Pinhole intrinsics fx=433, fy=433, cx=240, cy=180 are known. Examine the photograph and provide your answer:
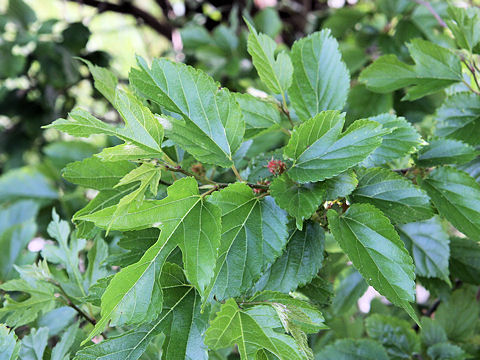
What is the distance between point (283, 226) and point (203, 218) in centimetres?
6

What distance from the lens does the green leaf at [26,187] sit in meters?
0.83

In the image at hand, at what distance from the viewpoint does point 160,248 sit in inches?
10.4

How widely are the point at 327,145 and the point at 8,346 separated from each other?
26 cm

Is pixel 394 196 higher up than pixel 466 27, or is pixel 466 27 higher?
pixel 466 27

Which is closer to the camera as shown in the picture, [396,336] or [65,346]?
[65,346]

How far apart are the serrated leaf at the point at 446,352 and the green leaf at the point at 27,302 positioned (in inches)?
16.1

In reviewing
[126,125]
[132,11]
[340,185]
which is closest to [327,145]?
[340,185]

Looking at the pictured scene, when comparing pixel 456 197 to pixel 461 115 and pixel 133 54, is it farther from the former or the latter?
pixel 133 54

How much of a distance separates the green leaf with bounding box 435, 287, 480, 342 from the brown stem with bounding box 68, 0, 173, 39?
38.0 inches

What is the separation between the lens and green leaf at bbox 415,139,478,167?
1.17ft

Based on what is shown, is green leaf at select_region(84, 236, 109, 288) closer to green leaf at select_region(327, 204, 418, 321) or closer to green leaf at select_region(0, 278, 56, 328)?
green leaf at select_region(0, 278, 56, 328)

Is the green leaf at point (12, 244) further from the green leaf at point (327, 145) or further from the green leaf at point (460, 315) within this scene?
the green leaf at point (460, 315)

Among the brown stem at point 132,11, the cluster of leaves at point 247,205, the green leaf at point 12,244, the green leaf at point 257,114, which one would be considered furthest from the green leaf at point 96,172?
the brown stem at point 132,11

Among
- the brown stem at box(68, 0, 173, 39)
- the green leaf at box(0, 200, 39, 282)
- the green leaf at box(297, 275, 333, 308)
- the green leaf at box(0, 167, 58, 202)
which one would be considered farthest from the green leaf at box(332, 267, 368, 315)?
→ the brown stem at box(68, 0, 173, 39)
